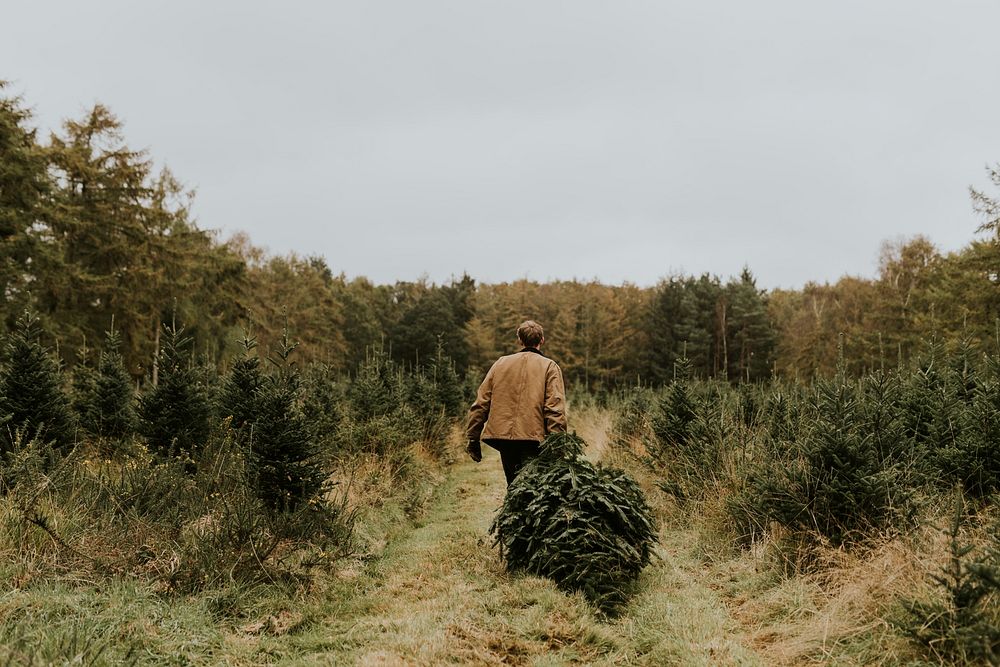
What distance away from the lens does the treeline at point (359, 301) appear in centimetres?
2084

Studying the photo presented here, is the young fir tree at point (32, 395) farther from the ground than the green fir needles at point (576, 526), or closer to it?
farther from the ground

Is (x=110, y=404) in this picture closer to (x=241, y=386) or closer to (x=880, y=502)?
(x=241, y=386)

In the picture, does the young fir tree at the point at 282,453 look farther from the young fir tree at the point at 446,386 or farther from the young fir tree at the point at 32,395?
the young fir tree at the point at 446,386

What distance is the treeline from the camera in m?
20.8

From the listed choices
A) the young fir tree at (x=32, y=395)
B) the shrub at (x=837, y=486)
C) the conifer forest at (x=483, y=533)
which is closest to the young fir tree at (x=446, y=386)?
the conifer forest at (x=483, y=533)

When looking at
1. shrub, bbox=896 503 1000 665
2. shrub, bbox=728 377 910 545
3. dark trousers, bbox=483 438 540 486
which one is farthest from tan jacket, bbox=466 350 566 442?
shrub, bbox=896 503 1000 665

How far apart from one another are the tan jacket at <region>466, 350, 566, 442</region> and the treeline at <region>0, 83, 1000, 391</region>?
225cm

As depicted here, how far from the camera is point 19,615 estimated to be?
340 centimetres

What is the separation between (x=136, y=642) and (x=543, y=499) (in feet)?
9.48

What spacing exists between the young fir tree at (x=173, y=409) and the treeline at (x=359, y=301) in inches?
161

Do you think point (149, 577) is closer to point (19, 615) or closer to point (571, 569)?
point (19, 615)

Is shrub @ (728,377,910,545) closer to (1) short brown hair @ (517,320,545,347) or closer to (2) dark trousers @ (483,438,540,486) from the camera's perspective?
(2) dark trousers @ (483,438,540,486)

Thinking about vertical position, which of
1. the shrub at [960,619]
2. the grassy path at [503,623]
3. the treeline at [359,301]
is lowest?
the grassy path at [503,623]

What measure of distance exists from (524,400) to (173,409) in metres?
5.98
